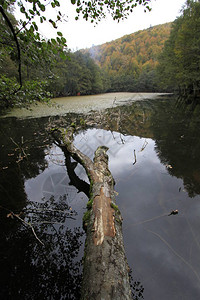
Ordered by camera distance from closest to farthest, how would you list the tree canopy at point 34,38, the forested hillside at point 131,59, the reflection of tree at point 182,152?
the tree canopy at point 34,38 → the reflection of tree at point 182,152 → the forested hillside at point 131,59

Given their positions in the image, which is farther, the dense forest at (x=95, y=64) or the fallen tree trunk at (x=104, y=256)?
the dense forest at (x=95, y=64)

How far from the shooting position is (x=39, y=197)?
3357mm

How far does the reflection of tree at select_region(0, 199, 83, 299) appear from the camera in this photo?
173cm

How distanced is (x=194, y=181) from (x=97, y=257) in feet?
10.1

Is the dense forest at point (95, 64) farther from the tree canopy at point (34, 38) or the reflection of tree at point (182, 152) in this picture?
the reflection of tree at point (182, 152)

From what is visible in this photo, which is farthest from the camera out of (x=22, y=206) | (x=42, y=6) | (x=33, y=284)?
(x=22, y=206)

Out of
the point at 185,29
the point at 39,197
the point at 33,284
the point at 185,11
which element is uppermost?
the point at 185,11

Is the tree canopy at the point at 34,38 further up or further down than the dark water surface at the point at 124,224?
further up

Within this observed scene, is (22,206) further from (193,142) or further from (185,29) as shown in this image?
(185,29)

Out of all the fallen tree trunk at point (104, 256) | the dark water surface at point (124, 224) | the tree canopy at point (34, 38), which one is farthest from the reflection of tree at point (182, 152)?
the tree canopy at point (34, 38)

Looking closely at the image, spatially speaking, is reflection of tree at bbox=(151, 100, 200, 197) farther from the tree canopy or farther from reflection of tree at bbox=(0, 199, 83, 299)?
the tree canopy

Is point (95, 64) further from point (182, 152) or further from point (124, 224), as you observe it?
point (124, 224)

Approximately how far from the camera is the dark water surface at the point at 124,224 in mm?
1808

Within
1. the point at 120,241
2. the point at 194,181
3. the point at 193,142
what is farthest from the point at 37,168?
the point at 193,142
